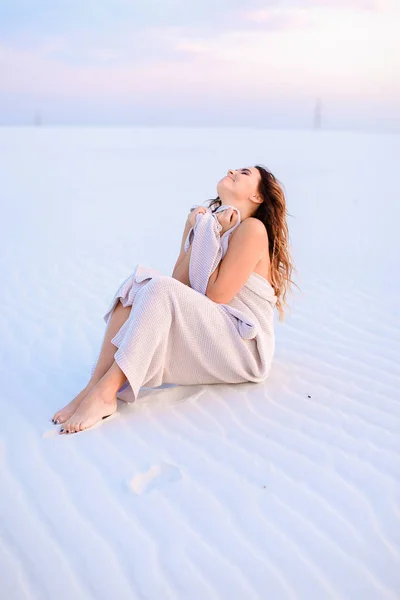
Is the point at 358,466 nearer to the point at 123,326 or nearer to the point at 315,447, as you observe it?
the point at 315,447

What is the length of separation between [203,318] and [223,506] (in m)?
1.17

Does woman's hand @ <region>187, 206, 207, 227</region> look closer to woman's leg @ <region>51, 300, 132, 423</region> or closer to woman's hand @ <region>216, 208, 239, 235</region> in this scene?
woman's hand @ <region>216, 208, 239, 235</region>

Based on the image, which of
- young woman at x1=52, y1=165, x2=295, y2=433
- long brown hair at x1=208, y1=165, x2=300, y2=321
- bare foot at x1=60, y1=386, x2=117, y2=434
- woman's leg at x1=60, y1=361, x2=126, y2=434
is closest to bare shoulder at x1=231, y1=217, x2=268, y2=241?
young woman at x1=52, y1=165, x2=295, y2=433

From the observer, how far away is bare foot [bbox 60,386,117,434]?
3740 mm

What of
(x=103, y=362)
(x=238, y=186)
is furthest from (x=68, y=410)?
(x=238, y=186)

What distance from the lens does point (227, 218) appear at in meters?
4.32

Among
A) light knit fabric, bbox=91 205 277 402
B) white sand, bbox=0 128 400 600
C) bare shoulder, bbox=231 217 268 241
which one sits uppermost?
bare shoulder, bbox=231 217 268 241

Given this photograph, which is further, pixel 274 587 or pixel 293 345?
pixel 293 345

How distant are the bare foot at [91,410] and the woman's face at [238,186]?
145 centimetres

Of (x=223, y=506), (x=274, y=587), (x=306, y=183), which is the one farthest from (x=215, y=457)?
(x=306, y=183)

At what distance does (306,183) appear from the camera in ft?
49.8

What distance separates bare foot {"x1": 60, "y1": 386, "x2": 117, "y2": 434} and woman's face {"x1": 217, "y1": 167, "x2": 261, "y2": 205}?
145cm

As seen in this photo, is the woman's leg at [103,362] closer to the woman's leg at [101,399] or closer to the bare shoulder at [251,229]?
the woman's leg at [101,399]

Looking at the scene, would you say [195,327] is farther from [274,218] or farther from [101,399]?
[274,218]
